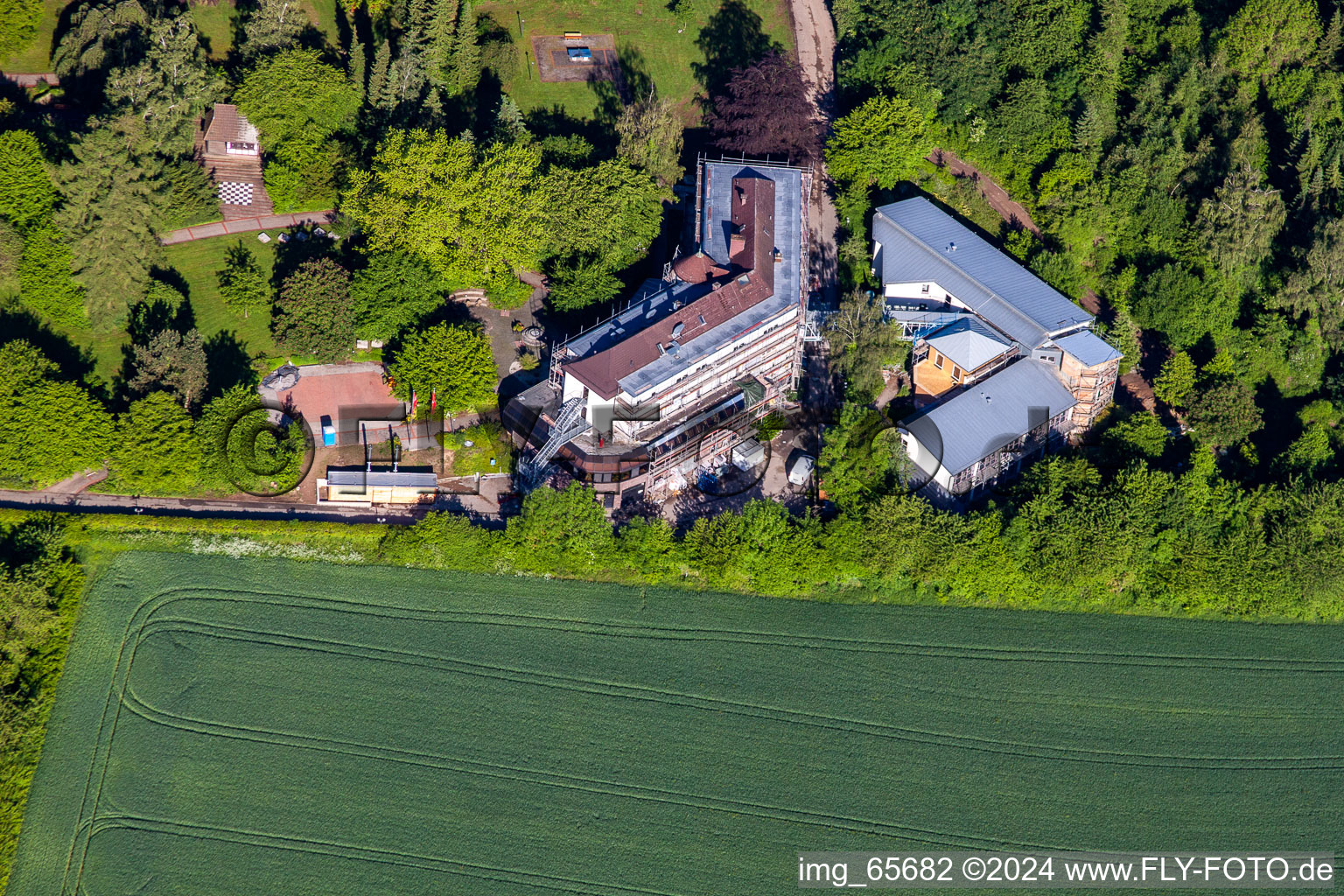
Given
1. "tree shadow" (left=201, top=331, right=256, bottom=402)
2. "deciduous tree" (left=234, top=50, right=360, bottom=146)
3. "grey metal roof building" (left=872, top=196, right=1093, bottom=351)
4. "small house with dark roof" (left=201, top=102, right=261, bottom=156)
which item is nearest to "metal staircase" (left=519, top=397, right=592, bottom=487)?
"tree shadow" (left=201, top=331, right=256, bottom=402)

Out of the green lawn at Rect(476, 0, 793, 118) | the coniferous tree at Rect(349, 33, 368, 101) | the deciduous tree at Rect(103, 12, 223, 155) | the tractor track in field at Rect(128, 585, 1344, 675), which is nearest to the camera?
the tractor track in field at Rect(128, 585, 1344, 675)

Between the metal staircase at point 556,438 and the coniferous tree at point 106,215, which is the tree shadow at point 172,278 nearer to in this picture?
the coniferous tree at point 106,215

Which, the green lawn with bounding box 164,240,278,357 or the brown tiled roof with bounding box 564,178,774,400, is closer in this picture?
the brown tiled roof with bounding box 564,178,774,400

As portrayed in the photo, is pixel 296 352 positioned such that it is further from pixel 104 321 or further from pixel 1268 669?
pixel 1268 669

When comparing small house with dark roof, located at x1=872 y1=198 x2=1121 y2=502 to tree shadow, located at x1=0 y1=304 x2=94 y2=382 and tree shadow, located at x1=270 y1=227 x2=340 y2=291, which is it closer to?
tree shadow, located at x1=270 y1=227 x2=340 y2=291

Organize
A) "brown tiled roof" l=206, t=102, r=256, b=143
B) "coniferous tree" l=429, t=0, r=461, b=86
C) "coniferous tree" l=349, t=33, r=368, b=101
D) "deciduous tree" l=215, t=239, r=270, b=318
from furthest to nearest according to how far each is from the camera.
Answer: "coniferous tree" l=429, t=0, r=461, b=86 < "coniferous tree" l=349, t=33, r=368, b=101 < "brown tiled roof" l=206, t=102, r=256, b=143 < "deciduous tree" l=215, t=239, r=270, b=318

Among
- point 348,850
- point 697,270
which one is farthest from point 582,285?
point 348,850

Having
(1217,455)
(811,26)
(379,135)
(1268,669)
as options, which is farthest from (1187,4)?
(379,135)

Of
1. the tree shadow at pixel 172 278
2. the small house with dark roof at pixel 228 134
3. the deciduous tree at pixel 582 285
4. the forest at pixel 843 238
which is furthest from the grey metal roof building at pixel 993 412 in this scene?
the small house with dark roof at pixel 228 134
